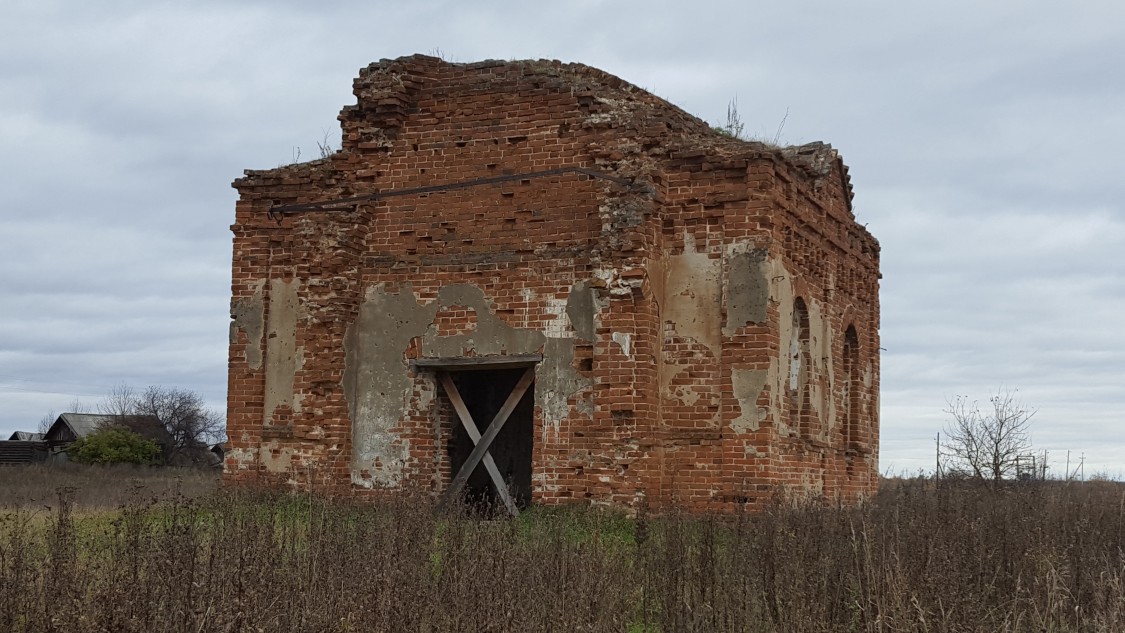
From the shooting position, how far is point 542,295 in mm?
11859

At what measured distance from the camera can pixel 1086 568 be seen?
7441 millimetres

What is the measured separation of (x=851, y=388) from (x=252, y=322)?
24.8 ft

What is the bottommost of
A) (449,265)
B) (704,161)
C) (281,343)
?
(281,343)

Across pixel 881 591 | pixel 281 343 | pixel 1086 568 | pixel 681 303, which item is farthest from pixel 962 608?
pixel 281 343

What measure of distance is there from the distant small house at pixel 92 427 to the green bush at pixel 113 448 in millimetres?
3447

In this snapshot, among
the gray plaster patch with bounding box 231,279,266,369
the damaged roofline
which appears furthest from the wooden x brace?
the gray plaster patch with bounding box 231,279,266,369

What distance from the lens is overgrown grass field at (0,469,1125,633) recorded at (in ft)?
18.5

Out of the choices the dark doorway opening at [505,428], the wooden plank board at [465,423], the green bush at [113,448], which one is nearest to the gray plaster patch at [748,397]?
the wooden plank board at [465,423]

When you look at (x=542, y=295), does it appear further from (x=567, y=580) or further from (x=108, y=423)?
(x=108, y=423)

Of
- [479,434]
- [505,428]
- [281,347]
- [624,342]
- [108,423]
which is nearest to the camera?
[624,342]

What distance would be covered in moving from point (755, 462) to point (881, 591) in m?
5.19

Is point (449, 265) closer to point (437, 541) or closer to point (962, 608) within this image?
point (437, 541)

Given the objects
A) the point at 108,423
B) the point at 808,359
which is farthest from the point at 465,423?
the point at 108,423

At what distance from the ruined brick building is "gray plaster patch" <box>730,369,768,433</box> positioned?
0.07 feet
